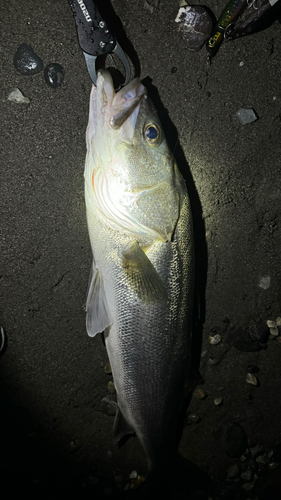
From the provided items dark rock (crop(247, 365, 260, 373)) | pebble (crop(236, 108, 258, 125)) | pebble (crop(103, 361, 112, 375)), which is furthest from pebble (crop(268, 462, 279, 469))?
pebble (crop(236, 108, 258, 125))

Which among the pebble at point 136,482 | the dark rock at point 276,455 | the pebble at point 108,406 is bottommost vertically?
the dark rock at point 276,455

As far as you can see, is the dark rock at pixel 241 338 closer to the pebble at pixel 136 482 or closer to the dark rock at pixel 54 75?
the pebble at pixel 136 482

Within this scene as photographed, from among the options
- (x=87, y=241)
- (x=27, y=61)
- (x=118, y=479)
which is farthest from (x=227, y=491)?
(x=27, y=61)

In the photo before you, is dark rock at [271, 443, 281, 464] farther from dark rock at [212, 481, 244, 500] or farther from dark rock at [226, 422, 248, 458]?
dark rock at [212, 481, 244, 500]

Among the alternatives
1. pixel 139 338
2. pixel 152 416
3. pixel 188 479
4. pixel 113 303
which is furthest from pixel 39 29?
pixel 188 479

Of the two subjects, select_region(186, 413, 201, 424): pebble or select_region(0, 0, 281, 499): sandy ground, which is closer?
select_region(0, 0, 281, 499): sandy ground

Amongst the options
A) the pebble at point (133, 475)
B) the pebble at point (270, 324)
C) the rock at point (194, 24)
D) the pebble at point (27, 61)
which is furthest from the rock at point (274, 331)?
the pebble at point (27, 61)
